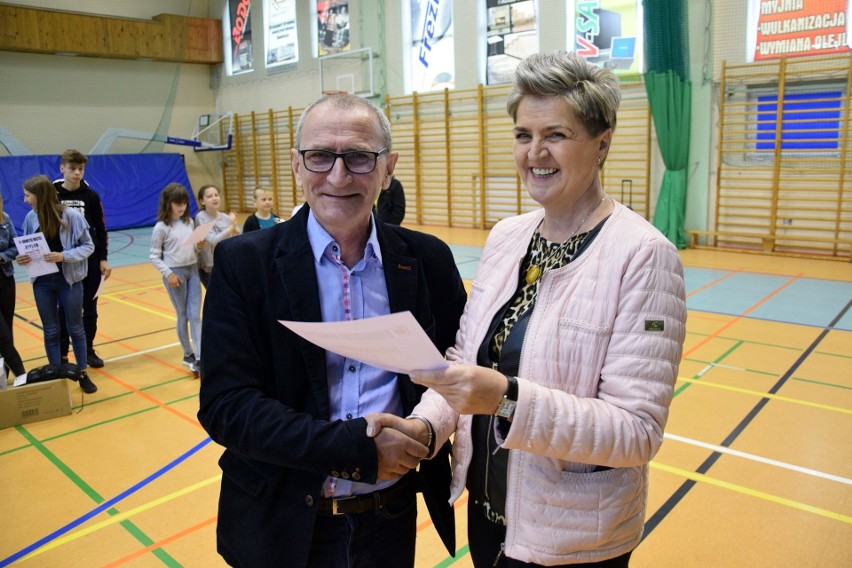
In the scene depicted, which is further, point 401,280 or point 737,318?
point 737,318

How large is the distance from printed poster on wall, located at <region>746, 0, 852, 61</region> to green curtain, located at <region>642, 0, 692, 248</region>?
3.71ft

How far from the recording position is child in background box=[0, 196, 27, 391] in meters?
5.63

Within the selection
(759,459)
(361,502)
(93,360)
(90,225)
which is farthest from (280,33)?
(361,502)

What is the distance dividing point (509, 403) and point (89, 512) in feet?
11.2

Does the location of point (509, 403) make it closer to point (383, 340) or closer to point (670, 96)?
point (383, 340)

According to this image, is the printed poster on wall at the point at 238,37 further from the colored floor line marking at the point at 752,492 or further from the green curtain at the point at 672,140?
the colored floor line marking at the point at 752,492

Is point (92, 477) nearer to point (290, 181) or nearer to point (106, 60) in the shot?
point (290, 181)

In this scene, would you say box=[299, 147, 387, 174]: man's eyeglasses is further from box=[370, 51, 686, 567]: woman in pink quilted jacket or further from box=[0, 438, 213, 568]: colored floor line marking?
box=[0, 438, 213, 568]: colored floor line marking

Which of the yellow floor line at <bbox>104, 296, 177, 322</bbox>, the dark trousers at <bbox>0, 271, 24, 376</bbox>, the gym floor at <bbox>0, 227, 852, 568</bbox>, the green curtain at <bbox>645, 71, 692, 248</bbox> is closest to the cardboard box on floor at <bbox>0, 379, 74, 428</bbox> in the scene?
the gym floor at <bbox>0, 227, 852, 568</bbox>

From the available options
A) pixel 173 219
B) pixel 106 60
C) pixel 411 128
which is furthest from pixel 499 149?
pixel 106 60

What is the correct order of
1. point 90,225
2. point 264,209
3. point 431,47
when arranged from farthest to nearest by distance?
point 431,47 → point 264,209 → point 90,225

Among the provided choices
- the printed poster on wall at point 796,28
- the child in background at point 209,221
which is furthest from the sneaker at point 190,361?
the printed poster on wall at point 796,28

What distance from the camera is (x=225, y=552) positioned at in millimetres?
1820

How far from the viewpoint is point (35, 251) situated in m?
5.44
